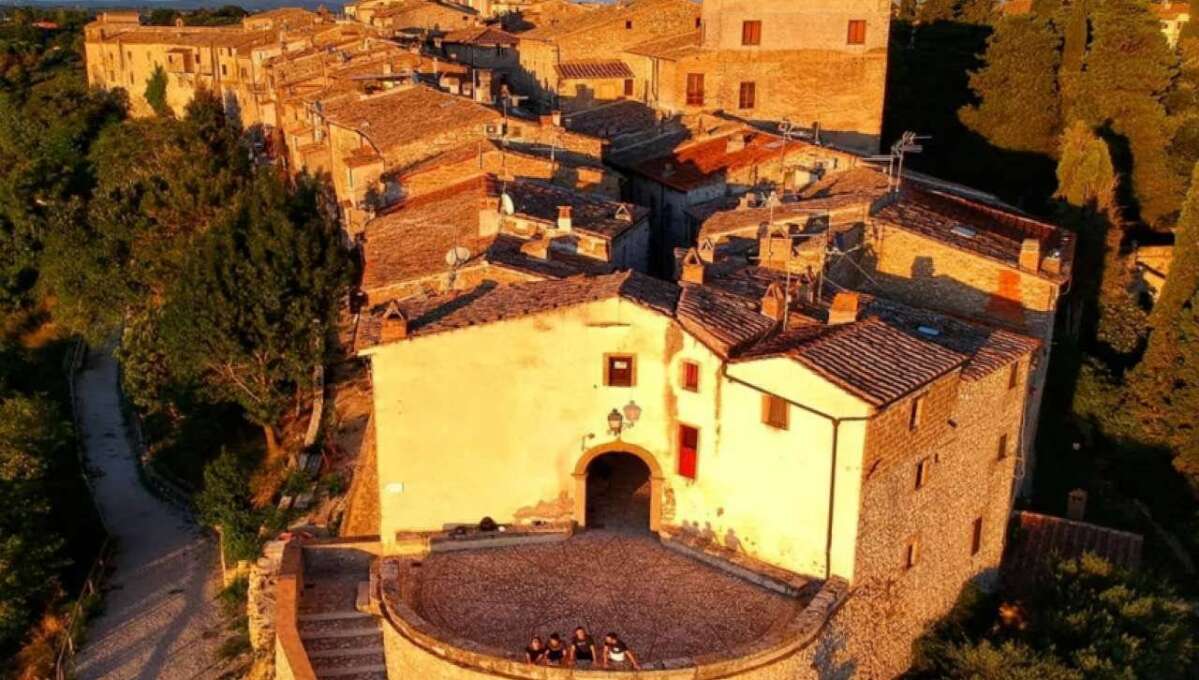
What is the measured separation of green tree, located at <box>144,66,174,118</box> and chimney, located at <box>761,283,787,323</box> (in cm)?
5365

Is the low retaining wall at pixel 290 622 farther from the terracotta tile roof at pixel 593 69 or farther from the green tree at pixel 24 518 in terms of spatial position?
the terracotta tile roof at pixel 593 69

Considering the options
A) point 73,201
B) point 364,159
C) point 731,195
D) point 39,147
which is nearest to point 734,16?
point 731,195

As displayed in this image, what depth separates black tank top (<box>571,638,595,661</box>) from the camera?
620 inches

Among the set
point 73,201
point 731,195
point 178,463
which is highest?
point 731,195

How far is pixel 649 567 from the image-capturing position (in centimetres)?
1847

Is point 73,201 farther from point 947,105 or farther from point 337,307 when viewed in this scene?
point 947,105

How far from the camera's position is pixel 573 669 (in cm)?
1523

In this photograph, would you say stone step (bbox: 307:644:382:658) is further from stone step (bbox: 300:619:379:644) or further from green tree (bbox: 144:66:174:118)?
green tree (bbox: 144:66:174:118)

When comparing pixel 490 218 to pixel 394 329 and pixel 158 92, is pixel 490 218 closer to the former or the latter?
pixel 394 329

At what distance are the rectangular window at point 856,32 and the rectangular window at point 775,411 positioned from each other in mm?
24461

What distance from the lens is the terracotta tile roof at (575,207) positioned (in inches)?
1039

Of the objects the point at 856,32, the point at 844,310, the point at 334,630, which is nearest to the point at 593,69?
the point at 856,32

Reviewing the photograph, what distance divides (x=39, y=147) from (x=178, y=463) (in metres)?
31.7

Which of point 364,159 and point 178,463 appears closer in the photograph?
point 364,159
